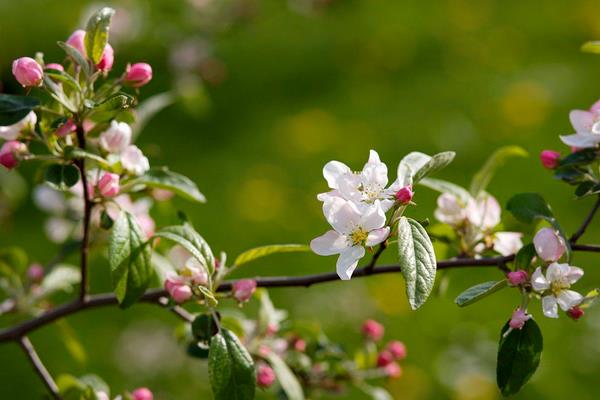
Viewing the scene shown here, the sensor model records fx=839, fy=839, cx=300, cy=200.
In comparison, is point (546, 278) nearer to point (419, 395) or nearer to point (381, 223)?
point (381, 223)

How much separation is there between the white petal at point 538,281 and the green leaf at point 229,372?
1.22ft

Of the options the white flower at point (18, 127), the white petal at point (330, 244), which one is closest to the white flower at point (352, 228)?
the white petal at point (330, 244)

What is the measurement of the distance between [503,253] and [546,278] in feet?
0.59

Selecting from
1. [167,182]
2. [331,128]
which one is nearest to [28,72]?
[167,182]

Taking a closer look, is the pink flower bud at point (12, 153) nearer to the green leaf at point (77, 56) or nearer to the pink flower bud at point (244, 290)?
the green leaf at point (77, 56)

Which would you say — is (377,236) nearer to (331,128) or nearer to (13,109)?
(13,109)

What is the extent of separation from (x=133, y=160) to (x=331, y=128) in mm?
2613

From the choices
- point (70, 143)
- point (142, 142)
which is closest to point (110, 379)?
point (142, 142)

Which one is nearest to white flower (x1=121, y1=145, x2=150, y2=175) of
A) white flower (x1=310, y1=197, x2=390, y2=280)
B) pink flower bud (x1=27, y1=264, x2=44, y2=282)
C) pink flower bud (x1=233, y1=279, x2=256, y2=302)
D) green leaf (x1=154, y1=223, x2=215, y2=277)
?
green leaf (x1=154, y1=223, x2=215, y2=277)

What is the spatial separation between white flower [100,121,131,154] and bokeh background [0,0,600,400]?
0.41 m

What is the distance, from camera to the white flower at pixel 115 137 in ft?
3.93

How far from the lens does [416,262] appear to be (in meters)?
0.96

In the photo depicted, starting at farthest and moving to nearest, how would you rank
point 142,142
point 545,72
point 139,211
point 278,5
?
1. point 278,5
2. point 545,72
3. point 142,142
4. point 139,211

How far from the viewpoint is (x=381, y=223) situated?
1.00 metres
